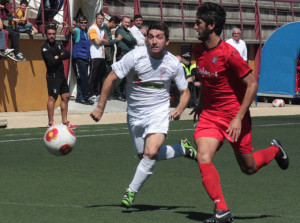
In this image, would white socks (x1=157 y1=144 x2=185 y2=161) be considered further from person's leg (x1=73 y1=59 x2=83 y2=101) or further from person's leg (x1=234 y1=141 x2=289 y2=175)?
person's leg (x1=73 y1=59 x2=83 y2=101)

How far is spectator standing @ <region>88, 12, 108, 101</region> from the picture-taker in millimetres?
21328

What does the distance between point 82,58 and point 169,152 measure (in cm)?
1302

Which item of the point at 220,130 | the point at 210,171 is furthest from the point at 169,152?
the point at 210,171

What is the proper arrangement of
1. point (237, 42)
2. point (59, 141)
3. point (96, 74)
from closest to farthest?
point (59, 141) < point (237, 42) < point (96, 74)

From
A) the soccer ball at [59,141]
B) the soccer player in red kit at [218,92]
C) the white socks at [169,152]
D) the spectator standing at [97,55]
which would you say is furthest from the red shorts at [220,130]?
the spectator standing at [97,55]

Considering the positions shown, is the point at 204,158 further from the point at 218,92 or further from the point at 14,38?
the point at 14,38

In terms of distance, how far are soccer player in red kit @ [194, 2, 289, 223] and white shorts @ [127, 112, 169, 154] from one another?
62 cm

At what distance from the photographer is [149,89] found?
8633 mm

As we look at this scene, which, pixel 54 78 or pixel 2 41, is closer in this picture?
pixel 54 78

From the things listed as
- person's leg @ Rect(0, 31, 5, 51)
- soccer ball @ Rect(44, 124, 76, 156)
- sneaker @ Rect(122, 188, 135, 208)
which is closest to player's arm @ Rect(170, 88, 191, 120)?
sneaker @ Rect(122, 188, 135, 208)

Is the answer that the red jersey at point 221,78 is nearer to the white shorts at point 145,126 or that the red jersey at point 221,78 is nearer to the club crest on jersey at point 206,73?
the club crest on jersey at point 206,73

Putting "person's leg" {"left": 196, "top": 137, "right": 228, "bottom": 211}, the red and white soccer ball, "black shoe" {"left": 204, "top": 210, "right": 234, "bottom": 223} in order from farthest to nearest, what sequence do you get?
the red and white soccer ball, "person's leg" {"left": 196, "top": 137, "right": 228, "bottom": 211}, "black shoe" {"left": 204, "top": 210, "right": 234, "bottom": 223}

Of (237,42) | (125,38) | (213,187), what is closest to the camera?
(213,187)

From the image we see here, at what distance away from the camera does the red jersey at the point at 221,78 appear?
7.74 metres
